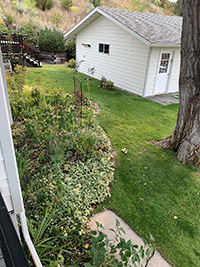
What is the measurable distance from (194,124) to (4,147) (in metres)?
3.85

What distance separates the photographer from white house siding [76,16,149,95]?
894 cm

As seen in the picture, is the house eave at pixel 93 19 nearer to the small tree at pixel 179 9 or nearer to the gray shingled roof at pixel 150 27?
the gray shingled roof at pixel 150 27

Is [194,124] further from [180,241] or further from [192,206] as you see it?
[180,241]

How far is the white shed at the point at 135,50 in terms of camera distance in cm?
856

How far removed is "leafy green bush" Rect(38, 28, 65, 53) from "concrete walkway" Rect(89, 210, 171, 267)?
16.1 m

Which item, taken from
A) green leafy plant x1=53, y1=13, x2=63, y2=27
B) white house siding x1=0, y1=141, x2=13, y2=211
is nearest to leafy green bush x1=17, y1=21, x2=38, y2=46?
green leafy plant x1=53, y1=13, x2=63, y2=27

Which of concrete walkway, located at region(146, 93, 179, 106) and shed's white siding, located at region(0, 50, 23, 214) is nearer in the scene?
shed's white siding, located at region(0, 50, 23, 214)

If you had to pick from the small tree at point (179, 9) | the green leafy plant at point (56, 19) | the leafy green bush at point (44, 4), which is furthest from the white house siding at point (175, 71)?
the small tree at point (179, 9)

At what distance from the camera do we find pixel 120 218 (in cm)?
312

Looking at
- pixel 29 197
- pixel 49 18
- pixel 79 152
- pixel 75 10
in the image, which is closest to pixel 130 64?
pixel 79 152

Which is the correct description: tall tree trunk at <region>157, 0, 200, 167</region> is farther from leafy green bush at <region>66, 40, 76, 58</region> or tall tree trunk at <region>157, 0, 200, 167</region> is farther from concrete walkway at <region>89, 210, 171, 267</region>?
leafy green bush at <region>66, 40, 76, 58</region>

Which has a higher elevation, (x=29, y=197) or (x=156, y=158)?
(x=29, y=197)

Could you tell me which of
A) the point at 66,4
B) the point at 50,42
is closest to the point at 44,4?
the point at 66,4

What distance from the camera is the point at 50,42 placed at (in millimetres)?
15938
